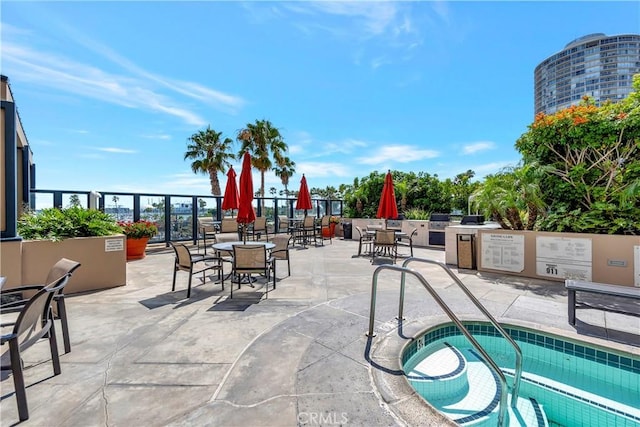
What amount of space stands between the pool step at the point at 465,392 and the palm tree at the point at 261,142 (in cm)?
1672

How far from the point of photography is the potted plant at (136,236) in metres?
7.38

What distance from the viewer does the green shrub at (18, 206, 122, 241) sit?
14.3 feet

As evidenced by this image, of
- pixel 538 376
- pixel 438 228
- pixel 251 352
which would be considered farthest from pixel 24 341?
pixel 438 228

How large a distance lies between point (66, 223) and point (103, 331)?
8.19 feet

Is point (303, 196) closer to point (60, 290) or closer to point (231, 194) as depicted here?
point (231, 194)

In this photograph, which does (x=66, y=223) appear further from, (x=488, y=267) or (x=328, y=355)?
(x=488, y=267)

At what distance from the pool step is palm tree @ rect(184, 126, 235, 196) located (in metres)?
18.3

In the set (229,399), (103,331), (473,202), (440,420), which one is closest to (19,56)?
(103,331)

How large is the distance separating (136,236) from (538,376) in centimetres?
844

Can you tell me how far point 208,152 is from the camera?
19312 millimetres

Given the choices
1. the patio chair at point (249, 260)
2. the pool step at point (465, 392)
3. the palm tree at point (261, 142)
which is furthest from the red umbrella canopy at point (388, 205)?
the palm tree at point (261, 142)

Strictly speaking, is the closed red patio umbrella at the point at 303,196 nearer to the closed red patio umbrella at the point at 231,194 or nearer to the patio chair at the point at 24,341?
the closed red patio umbrella at the point at 231,194

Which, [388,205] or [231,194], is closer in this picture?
[231,194]

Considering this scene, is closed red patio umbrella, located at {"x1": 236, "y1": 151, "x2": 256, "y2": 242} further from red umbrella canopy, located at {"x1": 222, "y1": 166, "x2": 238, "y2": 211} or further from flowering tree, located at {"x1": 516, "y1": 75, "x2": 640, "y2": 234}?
flowering tree, located at {"x1": 516, "y1": 75, "x2": 640, "y2": 234}
